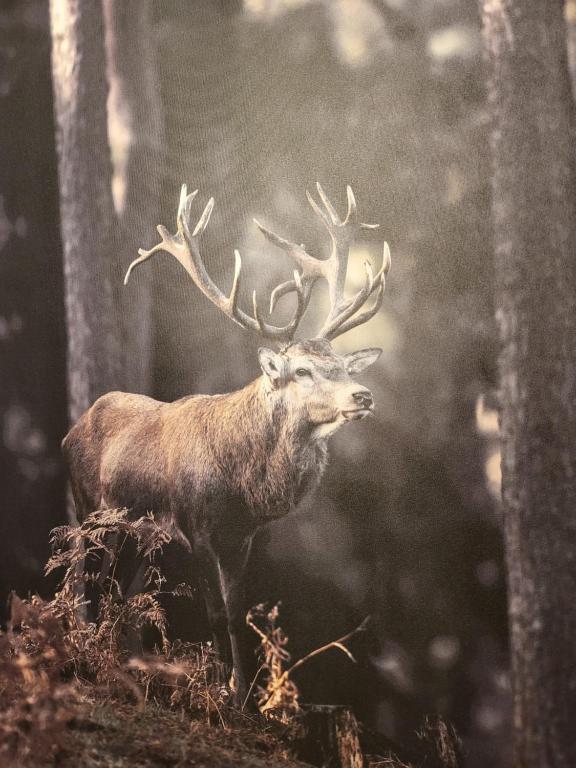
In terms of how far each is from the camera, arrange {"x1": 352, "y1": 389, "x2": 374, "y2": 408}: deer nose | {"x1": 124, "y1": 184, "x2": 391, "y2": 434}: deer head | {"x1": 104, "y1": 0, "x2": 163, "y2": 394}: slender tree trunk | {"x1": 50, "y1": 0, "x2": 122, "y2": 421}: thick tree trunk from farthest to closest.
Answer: {"x1": 50, "y1": 0, "x2": 122, "y2": 421}: thick tree trunk → {"x1": 104, "y1": 0, "x2": 163, "y2": 394}: slender tree trunk → {"x1": 124, "y1": 184, "x2": 391, "y2": 434}: deer head → {"x1": 352, "y1": 389, "x2": 374, "y2": 408}: deer nose

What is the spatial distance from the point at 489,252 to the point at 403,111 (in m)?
0.60

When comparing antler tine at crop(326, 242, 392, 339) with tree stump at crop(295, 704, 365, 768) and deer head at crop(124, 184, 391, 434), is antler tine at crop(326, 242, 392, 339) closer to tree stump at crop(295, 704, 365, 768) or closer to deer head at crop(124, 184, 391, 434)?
deer head at crop(124, 184, 391, 434)

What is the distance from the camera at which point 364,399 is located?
2.72 meters

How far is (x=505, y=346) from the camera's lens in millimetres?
2666

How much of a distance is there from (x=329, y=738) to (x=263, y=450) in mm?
1007

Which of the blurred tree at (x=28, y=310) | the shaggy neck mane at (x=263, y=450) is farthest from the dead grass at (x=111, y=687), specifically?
the shaggy neck mane at (x=263, y=450)

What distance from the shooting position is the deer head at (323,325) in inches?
112

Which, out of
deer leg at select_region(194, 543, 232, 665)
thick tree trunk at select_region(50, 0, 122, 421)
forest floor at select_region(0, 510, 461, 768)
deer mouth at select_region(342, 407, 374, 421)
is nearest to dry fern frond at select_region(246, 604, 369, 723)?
forest floor at select_region(0, 510, 461, 768)

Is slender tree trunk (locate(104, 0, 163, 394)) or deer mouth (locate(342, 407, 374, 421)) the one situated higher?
slender tree trunk (locate(104, 0, 163, 394))

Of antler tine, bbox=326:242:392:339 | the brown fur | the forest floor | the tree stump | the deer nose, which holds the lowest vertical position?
the tree stump

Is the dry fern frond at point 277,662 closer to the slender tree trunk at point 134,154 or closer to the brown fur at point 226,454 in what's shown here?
the brown fur at point 226,454

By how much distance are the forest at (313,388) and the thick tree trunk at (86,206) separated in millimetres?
13

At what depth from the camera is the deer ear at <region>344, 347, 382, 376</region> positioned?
2893 mm

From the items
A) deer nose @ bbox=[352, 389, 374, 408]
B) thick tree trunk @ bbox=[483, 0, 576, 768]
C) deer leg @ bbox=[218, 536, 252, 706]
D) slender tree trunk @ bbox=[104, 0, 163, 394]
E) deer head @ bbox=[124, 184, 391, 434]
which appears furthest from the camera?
slender tree trunk @ bbox=[104, 0, 163, 394]
